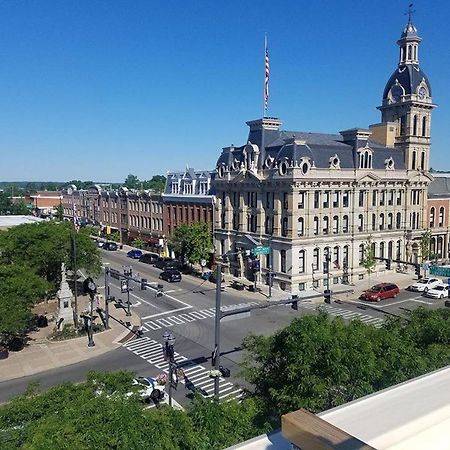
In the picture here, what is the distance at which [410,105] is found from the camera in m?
61.0

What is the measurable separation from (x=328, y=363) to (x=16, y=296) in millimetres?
24416

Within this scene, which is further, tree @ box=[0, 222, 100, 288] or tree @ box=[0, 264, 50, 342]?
tree @ box=[0, 222, 100, 288]

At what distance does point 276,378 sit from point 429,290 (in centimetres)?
4032

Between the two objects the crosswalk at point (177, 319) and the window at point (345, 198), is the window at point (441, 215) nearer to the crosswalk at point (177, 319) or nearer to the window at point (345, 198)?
the window at point (345, 198)

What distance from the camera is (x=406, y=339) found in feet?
66.0

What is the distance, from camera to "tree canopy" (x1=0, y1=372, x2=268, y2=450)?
36.6ft

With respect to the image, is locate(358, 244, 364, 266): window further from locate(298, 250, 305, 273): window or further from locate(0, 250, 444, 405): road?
locate(298, 250, 305, 273): window

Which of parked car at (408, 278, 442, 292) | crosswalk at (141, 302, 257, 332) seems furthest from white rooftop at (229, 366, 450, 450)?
parked car at (408, 278, 442, 292)

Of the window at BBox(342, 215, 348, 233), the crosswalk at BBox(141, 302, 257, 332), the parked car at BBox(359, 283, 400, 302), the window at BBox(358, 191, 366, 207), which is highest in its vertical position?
the window at BBox(358, 191, 366, 207)

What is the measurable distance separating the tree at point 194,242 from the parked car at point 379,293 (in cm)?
2145

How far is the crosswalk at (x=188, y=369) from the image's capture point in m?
26.8

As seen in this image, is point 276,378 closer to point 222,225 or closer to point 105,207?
point 222,225

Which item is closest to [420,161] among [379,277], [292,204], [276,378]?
[379,277]

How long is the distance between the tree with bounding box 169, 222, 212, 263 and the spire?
36882 millimetres
